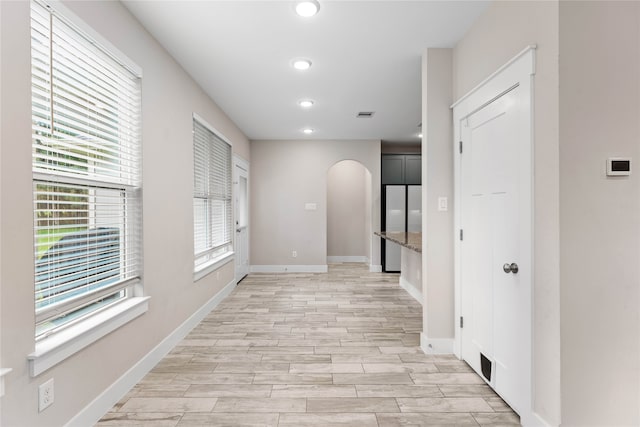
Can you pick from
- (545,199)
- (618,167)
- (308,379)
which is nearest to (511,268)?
(545,199)

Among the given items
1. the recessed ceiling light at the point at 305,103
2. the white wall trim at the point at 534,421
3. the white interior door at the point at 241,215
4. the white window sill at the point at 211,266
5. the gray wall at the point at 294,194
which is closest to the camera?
the white wall trim at the point at 534,421

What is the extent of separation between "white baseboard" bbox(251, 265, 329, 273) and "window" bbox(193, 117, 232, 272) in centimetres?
156

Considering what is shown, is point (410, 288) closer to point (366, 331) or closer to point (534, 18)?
point (366, 331)

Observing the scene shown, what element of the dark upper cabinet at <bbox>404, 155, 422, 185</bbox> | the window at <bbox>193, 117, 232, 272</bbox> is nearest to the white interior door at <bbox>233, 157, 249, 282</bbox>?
the window at <bbox>193, 117, 232, 272</bbox>

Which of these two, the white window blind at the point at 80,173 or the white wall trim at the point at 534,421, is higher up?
the white window blind at the point at 80,173

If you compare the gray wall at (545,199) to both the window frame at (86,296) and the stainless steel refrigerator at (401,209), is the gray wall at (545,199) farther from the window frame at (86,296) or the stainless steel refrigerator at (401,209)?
the stainless steel refrigerator at (401,209)

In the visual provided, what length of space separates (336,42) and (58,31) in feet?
6.11

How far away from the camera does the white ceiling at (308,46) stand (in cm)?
238

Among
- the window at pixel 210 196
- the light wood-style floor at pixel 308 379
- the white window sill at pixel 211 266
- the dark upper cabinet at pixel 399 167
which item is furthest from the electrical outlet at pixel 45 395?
the dark upper cabinet at pixel 399 167

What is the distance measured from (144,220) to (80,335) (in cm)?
94

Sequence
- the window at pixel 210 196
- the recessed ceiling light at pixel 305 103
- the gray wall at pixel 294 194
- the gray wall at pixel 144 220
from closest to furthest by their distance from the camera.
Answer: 1. the gray wall at pixel 144 220
2. the window at pixel 210 196
3. the recessed ceiling light at pixel 305 103
4. the gray wall at pixel 294 194

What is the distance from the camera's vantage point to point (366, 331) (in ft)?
11.5

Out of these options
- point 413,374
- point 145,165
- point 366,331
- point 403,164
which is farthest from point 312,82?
point 403,164

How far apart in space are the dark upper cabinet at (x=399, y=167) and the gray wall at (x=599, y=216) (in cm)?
565
